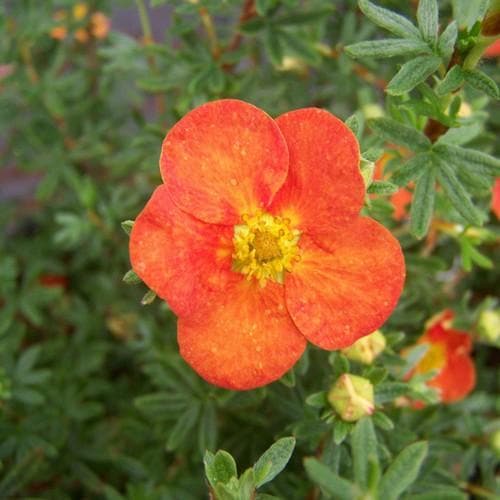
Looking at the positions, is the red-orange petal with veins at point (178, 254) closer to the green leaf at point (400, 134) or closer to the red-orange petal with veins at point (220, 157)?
the red-orange petal with veins at point (220, 157)

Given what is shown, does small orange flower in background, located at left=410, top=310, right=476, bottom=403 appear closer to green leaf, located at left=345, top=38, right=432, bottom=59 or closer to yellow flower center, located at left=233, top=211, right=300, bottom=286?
yellow flower center, located at left=233, top=211, right=300, bottom=286

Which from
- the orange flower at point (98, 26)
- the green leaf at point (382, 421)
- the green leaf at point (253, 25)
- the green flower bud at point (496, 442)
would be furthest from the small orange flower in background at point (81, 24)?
the green flower bud at point (496, 442)

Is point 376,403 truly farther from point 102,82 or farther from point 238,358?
point 102,82

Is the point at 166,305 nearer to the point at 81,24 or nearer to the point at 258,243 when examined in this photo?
the point at 258,243

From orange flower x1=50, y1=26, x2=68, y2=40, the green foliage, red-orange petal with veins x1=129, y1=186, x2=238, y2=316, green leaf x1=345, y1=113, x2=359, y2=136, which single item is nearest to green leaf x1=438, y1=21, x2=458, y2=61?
the green foliage

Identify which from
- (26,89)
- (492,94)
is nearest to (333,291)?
(492,94)
